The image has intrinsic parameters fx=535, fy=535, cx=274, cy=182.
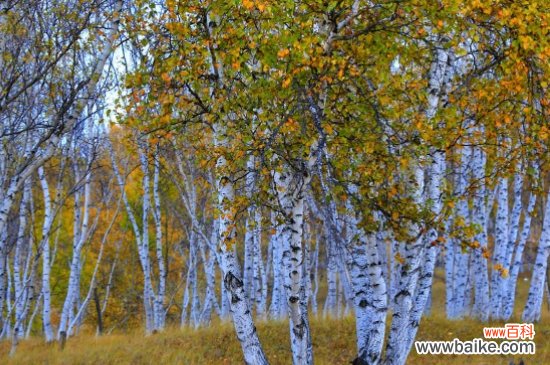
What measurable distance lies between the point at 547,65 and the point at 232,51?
415cm

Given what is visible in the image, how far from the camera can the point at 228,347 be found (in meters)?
12.0

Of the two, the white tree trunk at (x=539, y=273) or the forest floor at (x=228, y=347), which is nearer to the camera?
the forest floor at (x=228, y=347)

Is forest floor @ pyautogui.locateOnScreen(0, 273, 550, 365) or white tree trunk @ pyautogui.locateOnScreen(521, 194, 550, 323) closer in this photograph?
forest floor @ pyautogui.locateOnScreen(0, 273, 550, 365)

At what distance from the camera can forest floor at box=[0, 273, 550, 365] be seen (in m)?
11.3

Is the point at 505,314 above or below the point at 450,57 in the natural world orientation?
below

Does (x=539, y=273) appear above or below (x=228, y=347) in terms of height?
above

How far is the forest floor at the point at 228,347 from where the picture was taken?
11258 millimetres

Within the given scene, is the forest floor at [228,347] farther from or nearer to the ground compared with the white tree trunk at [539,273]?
nearer to the ground

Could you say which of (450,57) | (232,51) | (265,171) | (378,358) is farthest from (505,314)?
(232,51)

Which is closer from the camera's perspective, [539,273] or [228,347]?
[228,347]

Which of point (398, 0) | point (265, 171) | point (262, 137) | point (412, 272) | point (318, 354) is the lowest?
point (318, 354)

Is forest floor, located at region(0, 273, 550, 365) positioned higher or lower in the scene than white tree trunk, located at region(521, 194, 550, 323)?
lower

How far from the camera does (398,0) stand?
6.15 m

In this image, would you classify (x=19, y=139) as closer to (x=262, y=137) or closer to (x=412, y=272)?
(x=262, y=137)
